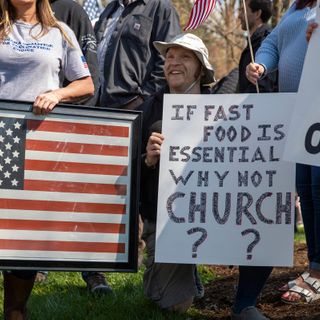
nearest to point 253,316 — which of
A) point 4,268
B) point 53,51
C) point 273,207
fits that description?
point 273,207

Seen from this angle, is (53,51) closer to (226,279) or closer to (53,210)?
(53,210)

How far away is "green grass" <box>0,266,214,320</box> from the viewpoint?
520 cm

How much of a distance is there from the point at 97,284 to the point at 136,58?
61.7 inches

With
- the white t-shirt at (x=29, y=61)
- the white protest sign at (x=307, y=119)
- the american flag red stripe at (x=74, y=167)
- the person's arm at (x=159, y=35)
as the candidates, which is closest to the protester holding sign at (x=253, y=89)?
the person's arm at (x=159, y=35)

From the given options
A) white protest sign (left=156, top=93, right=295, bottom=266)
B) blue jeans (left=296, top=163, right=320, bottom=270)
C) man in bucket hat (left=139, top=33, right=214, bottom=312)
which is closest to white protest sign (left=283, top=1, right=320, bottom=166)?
white protest sign (left=156, top=93, right=295, bottom=266)

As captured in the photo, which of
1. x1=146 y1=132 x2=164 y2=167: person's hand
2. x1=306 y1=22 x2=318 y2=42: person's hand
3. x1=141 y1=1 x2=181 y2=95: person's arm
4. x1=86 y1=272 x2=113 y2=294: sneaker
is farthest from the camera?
x1=141 y1=1 x2=181 y2=95: person's arm

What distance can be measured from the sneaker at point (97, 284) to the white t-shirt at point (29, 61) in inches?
61.8

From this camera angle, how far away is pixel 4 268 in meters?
4.45

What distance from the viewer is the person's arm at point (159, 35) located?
6199 millimetres

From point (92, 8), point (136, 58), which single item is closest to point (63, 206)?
point (136, 58)

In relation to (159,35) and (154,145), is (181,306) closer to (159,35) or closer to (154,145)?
(154,145)

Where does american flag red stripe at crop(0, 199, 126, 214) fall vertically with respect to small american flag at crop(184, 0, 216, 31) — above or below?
below

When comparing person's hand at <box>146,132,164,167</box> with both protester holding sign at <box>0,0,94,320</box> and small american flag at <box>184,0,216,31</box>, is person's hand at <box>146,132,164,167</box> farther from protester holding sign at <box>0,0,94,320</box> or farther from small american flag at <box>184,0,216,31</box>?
small american flag at <box>184,0,216,31</box>

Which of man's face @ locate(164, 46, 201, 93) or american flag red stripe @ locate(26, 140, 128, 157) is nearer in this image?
american flag red stripe @ locate(26, 140, 128, 157)
